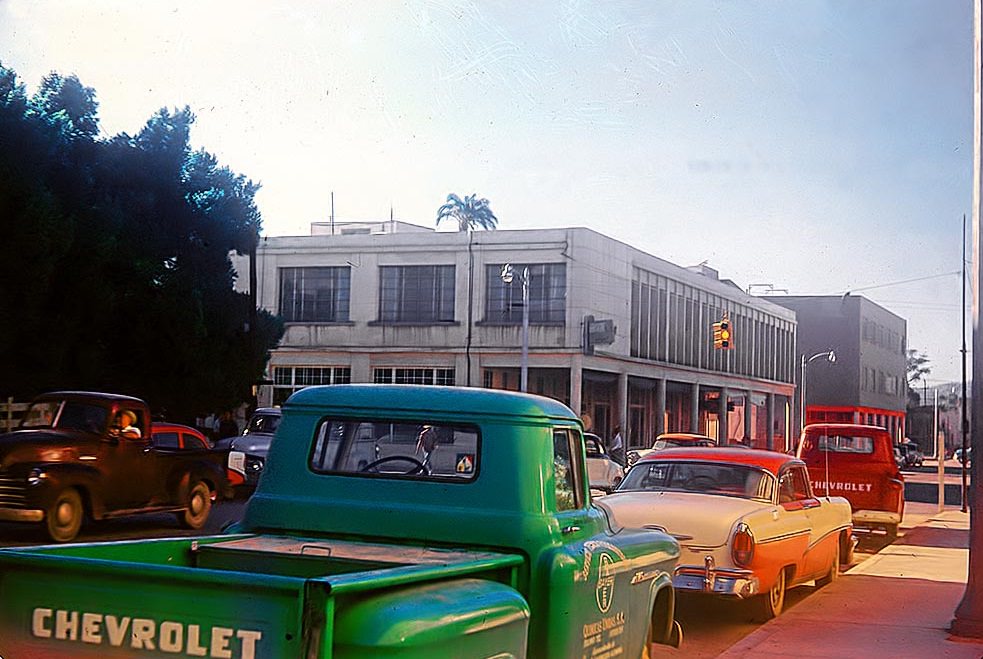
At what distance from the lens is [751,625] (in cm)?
1166

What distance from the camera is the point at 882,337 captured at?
93062mm

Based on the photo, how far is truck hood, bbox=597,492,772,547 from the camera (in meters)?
11.0

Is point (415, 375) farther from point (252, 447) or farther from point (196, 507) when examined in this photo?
point (196, 507)

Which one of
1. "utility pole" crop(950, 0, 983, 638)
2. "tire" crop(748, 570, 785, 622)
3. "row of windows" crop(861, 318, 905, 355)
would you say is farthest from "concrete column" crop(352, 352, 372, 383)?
"row of windows" crop(861, 318, 905, 355)

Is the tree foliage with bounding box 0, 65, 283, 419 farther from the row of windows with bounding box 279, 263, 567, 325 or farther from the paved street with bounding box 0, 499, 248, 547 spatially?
the row of windows with bounding box 279, 263, 567, 325

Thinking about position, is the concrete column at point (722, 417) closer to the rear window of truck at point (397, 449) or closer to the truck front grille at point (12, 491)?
the truck front grille at point (12, 491)

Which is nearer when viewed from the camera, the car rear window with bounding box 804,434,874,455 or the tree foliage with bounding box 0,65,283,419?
the car rear window with bounding box 804,434,874,455

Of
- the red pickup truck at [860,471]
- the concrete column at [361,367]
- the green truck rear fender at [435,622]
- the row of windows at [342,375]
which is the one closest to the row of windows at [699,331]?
the row of windows at [342,375]

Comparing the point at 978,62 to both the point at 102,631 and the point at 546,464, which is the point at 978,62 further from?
the point at 102,631

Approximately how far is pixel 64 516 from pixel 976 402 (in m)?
10.9

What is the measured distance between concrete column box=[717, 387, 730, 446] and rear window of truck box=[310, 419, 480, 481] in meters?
59.2

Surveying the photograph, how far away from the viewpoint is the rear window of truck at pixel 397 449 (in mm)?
6355

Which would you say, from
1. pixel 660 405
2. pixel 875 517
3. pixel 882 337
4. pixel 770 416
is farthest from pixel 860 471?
pixel 882 337

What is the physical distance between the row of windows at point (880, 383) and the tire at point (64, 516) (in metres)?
75.5
